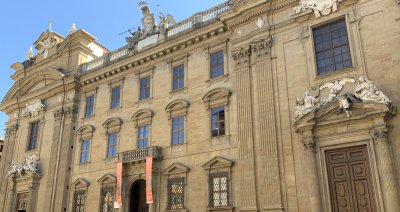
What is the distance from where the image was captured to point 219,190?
800 inches

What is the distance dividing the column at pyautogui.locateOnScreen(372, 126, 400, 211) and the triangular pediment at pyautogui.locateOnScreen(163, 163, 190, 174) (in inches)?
403

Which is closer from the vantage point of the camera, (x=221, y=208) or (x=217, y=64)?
(x=221, y=208)

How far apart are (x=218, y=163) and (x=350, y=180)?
6940 mm

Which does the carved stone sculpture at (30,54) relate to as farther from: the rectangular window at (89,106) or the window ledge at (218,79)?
the window ledge at (218,79)

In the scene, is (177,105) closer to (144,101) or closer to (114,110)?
(144,101)

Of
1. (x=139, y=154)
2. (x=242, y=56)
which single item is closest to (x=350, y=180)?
(x=242, y=56)

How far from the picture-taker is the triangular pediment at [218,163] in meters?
20.1

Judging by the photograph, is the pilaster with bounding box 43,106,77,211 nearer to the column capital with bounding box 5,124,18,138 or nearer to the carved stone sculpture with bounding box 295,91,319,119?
the column capital with bounding box 5,124,18,138

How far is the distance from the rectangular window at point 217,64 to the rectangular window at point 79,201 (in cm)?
1254

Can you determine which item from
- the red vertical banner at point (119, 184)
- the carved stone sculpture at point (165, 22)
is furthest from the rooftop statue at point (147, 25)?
the red vertical banner at point (119, 184)

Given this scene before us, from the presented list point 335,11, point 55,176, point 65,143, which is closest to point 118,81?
point 65,143

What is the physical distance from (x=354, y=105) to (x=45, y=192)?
22.7 metres

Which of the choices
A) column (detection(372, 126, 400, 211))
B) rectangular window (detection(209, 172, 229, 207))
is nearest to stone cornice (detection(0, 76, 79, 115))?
rectangular window (detection(209, 172, 229, 207))

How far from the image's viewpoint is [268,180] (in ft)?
60.0
